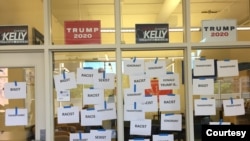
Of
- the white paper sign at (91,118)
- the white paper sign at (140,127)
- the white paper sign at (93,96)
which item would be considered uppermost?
the white paper sign at (93,96)

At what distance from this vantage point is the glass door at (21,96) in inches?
148

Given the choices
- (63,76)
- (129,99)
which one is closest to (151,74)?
(129,99)

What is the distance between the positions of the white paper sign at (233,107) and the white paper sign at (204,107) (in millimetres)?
149

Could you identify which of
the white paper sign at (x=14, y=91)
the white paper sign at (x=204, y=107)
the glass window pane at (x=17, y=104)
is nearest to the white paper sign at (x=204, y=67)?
the white paper sign at (x=204, y=107)

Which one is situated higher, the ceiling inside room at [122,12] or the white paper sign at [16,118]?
the ceiling inside room at [122,12]

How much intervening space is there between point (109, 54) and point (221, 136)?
161 centimetres

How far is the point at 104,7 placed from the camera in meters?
3.89

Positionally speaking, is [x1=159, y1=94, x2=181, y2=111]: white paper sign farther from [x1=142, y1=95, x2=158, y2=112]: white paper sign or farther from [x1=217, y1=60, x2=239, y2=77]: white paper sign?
[x1=217, y1=60, x2=239, y2=77]: white paper sign

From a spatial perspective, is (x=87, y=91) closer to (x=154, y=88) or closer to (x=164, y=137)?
(x=154, y=88)

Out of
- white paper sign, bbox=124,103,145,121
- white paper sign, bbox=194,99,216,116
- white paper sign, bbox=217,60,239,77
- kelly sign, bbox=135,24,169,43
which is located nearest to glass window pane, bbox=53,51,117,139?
white paper sign, bbox=124,103,145,121

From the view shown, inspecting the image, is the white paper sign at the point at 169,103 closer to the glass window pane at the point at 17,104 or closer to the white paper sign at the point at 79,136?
the white paper sign at the point at 79,136

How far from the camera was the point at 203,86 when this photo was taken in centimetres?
385

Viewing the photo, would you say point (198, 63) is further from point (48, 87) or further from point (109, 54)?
point (48, 87)

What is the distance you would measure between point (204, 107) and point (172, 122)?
0.41m
